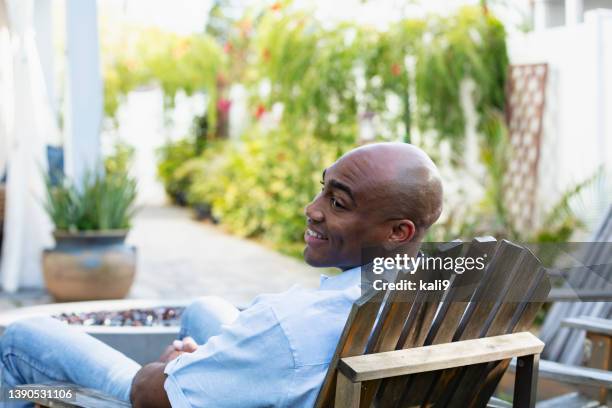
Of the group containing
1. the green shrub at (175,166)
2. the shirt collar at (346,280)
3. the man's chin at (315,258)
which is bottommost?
the green shrub at (175,166)

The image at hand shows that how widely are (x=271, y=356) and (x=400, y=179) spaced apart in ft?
1.50

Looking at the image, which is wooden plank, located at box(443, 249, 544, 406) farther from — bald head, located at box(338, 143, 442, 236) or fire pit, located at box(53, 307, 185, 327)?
fire pit, located at box(53, 307, 185, 327)

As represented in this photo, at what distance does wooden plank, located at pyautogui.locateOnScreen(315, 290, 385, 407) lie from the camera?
5.20 ft

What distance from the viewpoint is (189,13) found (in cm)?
1888

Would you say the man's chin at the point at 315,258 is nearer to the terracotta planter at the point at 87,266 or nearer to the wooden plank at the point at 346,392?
the wooden plank at the point at 346,392

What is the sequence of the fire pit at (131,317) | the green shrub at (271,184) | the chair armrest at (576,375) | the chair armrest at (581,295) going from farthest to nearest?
the green shrub at (271,184) < the fire pit at (131,317) < the chair armrest at (581,295) < the chair armrest at (576,375)

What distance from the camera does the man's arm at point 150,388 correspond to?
6.05ft

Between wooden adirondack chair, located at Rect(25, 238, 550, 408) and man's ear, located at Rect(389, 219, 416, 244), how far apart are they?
122 millimetres

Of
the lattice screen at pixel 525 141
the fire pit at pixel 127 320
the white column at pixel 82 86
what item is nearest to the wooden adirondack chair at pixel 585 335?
the fire pit at pixel 127 320

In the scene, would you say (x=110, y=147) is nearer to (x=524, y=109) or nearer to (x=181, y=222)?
(x=181, y=222)

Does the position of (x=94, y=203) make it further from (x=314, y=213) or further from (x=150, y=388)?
(x=314, y=213)

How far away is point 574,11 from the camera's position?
7.40 meters

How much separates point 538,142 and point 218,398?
5800 millimetres

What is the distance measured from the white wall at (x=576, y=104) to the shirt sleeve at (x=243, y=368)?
4895 millimetres
